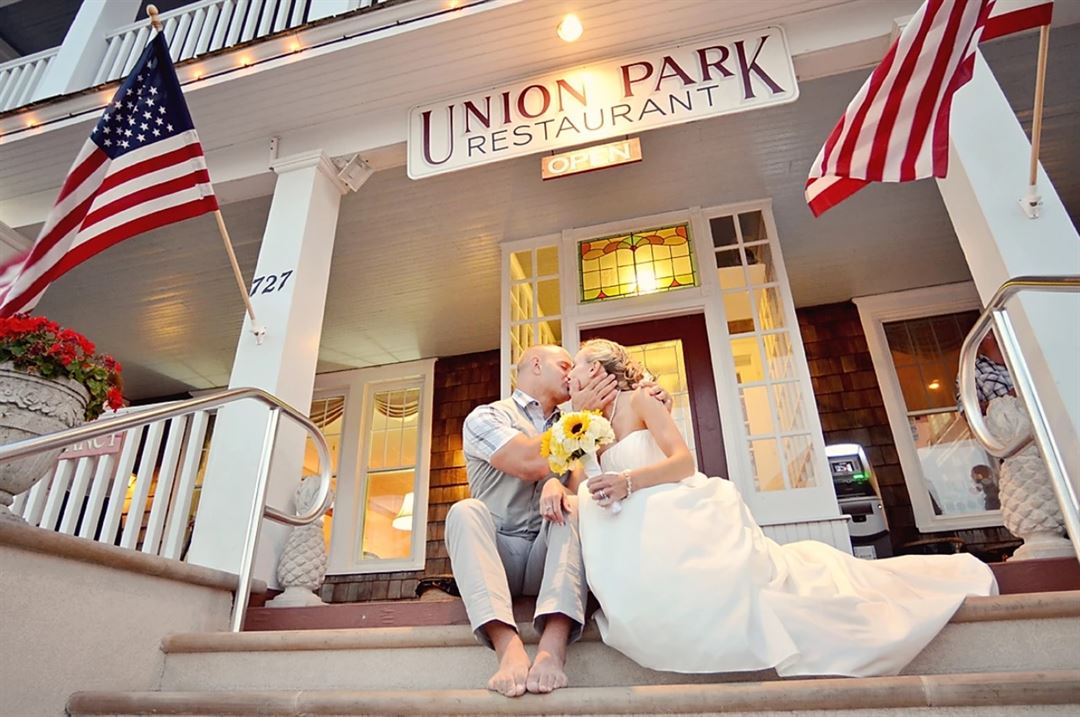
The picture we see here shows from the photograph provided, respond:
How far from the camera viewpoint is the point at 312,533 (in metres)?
2.89

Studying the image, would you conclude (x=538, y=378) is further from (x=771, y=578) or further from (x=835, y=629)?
(x=835, y=629)

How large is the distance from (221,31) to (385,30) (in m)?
1.49

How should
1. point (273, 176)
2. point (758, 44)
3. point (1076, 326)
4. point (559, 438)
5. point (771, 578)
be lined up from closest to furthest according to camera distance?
point (771, 578), point (559, 438), point (1076, 326), point (758, 44), point (273, 176)

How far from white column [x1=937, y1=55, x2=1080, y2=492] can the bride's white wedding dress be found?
0.91 m

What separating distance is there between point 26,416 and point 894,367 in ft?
17.8

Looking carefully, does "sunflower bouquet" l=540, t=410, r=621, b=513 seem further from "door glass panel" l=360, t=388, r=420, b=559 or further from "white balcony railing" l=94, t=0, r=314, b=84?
"door glass panel" l=360, t=388, r=420, b=559

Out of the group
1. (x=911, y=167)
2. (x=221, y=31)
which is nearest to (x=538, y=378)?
(x=911, y=167)

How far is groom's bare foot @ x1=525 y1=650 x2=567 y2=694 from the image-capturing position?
60.7 inches

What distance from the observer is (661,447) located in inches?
75.7

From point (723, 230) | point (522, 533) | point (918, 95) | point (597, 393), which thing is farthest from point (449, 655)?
point (723, 230)

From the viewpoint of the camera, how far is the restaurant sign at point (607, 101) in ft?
10.1

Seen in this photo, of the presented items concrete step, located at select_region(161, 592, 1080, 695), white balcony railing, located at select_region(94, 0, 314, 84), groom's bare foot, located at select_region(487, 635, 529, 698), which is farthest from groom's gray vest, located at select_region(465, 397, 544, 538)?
white balcony railing, located at select_region(94, 0, 314, 84)

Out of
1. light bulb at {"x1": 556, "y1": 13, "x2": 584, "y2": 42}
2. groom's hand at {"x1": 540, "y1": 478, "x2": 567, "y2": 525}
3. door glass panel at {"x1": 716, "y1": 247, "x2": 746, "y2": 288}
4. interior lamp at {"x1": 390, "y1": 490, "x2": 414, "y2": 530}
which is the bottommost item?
groom's hand at {"x1": 540, "y1": 478, "x2": 567, "y2": 525}

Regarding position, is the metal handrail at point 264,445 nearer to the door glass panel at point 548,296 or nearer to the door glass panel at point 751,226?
the door glass panel at point 548,296
